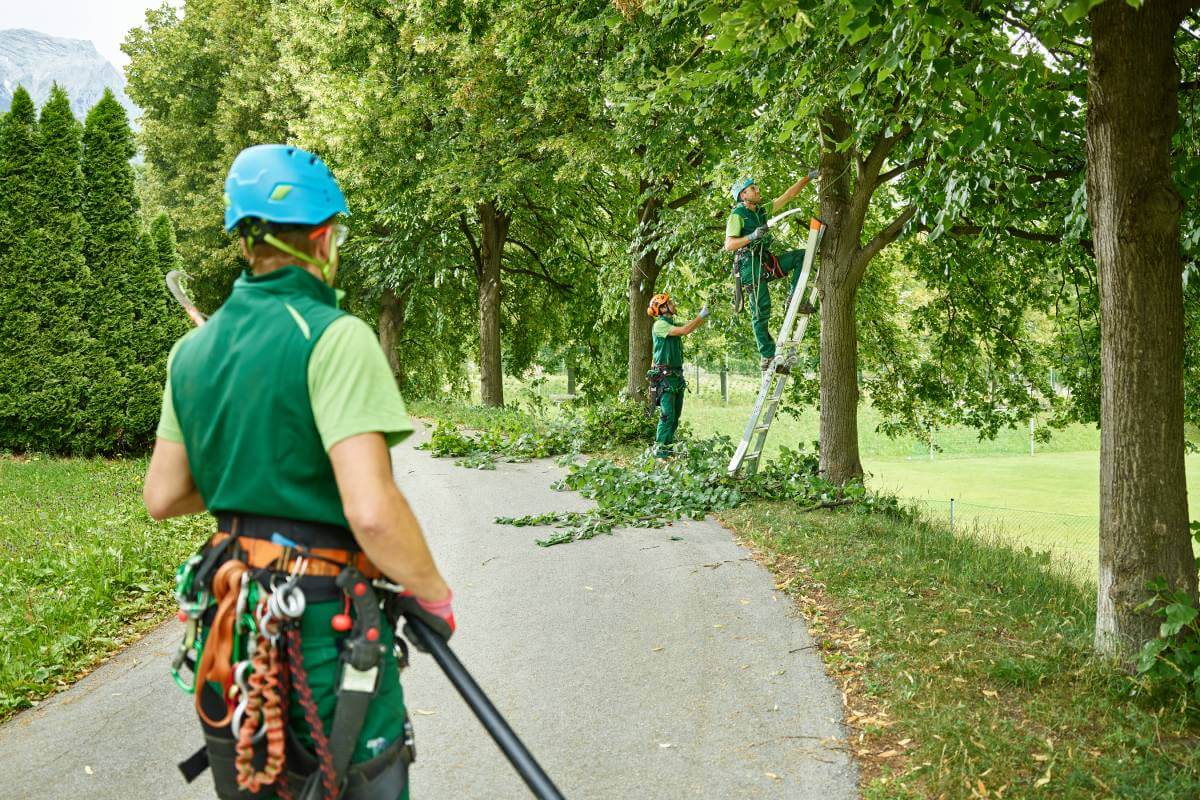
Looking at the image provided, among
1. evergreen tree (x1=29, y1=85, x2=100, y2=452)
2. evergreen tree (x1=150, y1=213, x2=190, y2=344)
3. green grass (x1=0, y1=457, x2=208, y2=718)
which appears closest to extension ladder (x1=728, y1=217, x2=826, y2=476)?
green grass (x1=0, y1=457, x2=208, y2=718)

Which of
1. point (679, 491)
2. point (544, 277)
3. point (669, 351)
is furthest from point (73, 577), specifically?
point (544, 277)

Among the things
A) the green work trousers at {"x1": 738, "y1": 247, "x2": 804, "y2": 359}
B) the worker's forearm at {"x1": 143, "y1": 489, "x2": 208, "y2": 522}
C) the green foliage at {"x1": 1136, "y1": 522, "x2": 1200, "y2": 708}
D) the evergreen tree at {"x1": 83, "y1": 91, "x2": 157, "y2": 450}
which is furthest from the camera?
the evergreen tree at {"x1": 83, "y1": 91, "x2": 157, "y2": 450}

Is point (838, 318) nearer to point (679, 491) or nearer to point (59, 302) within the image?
point (679, 491)

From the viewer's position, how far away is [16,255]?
15.6 m

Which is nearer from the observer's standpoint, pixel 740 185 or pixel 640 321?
pixel 740 185

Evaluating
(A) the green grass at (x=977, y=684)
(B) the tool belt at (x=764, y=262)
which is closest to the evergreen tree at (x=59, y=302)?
(B) the tool belt at (x=764, y=262)

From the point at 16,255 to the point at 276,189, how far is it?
52.8 feet

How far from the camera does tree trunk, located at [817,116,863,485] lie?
36.5 ft

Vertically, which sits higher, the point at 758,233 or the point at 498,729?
the point at 758,233

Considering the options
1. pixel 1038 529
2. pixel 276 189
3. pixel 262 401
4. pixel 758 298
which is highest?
pixel 758 298

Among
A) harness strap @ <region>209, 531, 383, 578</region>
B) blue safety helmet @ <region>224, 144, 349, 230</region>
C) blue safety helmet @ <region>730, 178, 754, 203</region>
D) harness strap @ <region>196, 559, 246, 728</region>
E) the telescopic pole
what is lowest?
the telescopic pole

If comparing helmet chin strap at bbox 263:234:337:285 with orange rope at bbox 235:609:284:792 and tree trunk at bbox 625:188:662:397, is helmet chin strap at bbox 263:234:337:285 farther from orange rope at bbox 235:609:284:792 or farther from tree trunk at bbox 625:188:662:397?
tree trunk at bbox 625:188:662:397

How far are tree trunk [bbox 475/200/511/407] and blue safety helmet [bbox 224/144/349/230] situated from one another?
20294 millimetres

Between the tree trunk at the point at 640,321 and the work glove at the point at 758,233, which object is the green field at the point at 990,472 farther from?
the work glove at the point at 758,233
